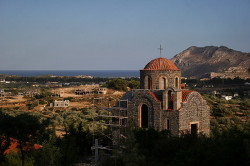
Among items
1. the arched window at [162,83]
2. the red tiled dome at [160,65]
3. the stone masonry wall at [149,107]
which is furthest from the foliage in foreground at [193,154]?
the red tiled dome at [160,65]

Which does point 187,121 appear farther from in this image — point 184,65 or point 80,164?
point 184,65

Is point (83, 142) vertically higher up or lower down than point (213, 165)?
lower down

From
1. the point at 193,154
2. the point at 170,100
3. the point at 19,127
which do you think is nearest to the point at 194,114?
the point at 170,100

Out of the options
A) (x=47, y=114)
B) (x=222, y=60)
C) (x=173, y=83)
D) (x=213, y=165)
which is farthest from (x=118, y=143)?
(x=222, y=60)

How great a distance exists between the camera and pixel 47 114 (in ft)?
157

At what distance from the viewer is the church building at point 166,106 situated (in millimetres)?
19125

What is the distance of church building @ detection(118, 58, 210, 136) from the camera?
1912 cm

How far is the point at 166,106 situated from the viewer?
63.6 feet

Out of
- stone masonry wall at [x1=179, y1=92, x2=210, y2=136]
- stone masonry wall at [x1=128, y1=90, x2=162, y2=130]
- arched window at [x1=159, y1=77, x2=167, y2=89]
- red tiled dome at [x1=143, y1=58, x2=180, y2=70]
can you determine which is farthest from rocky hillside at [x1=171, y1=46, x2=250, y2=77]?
stone masonry wall at [x1=128, y1=90, x2=162, y2=130]

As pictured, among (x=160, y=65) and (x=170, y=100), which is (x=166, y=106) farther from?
(x=160, y=65)

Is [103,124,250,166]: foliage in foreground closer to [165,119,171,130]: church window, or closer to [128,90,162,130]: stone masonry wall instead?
[165,119,171,130]: church window

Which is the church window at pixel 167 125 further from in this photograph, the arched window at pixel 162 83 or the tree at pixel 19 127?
the tree at pixel 19 127

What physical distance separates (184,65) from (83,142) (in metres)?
175

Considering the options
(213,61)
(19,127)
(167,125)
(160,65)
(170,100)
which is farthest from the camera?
(213,61)
